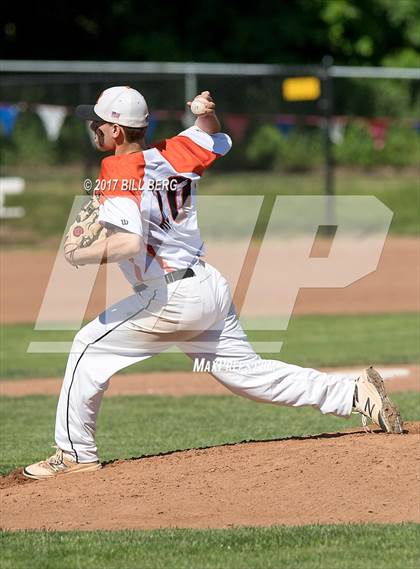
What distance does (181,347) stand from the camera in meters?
6.93

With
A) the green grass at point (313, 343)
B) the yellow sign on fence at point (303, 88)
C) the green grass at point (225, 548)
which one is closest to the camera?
the green grass at point (225, 548)

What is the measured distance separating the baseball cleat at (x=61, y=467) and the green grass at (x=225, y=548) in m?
0.93

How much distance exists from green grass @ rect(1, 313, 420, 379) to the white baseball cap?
6.25 metres

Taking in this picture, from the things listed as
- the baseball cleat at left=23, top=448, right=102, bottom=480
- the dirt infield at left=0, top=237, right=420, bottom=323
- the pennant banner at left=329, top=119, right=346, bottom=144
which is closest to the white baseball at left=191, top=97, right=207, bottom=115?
the baseball cleat at left=23, top=448, right=102, bottom=480

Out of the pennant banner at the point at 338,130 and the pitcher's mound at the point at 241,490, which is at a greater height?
the pennant banner at the point at 338,130

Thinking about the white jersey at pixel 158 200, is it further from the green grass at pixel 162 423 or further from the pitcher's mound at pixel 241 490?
the green grass at pixel 162 423

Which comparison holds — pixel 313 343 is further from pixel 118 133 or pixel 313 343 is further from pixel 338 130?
pixel 338 130

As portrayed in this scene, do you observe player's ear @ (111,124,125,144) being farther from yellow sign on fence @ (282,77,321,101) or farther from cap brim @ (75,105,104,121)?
yellow sign on fence @ (282,77,321,101)

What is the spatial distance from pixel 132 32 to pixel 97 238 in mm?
27317

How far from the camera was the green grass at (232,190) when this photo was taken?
24625mm

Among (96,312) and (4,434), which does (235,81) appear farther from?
(4,434)

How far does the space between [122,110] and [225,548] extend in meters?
2.44

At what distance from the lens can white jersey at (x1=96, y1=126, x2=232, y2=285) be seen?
21.0ft

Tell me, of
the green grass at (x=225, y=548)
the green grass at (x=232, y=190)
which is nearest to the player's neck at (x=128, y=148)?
the green grass at (x=225, y=548)
